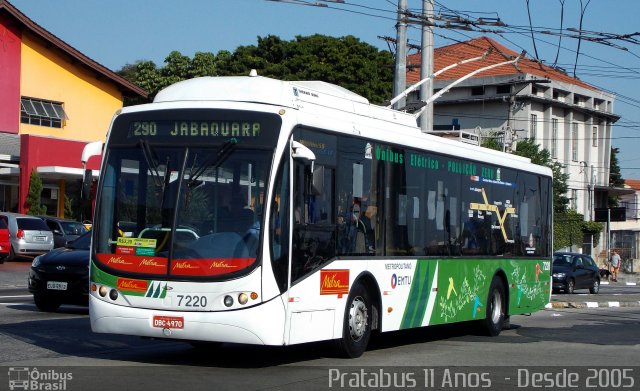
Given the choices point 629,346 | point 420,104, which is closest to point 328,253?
point 629,346

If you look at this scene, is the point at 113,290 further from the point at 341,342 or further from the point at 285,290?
the point at 341,342

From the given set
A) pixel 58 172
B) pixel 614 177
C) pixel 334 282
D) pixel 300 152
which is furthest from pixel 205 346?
pixel 614 177

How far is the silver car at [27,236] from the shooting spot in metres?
35.3

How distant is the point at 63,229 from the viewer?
37.7 m

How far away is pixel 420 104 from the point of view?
82.6ft

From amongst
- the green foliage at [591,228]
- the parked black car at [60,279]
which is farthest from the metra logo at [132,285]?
the green foliage at [591,228]

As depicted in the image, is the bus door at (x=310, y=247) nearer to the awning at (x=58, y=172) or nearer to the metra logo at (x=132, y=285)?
the metra logo at (x=132, y=285)

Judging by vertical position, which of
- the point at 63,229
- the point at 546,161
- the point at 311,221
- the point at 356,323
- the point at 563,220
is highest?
the point at 546,161

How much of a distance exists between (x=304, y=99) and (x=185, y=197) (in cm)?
194

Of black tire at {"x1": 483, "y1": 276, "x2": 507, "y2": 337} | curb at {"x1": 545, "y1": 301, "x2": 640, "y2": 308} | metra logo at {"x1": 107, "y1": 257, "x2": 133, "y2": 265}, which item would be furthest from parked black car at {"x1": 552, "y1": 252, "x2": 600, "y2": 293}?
metra logo at {"x1": 107, "y1": 257, "x2": 133, "y2": 265}

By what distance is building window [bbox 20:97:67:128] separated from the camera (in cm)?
4359

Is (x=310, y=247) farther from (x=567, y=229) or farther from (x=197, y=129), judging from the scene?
(x=567, y=229)

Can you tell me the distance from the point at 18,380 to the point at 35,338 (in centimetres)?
387

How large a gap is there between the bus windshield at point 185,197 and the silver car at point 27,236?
2471 centimetres
